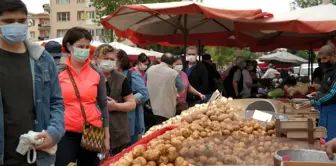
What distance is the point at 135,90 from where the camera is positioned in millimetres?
6805

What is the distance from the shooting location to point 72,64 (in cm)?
459

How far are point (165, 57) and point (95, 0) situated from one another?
2799 centimetres

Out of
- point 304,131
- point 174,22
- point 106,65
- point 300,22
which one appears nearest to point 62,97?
point 106,65

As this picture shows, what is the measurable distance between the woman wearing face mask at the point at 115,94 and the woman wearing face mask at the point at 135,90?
2.72ft

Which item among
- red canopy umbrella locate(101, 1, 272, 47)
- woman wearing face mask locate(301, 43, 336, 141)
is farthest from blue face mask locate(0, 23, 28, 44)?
red canopy umbrella locate(101, 1, 272, 47)

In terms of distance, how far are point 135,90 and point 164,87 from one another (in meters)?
1.61

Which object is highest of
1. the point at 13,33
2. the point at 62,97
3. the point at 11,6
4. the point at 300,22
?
the point at 300,22

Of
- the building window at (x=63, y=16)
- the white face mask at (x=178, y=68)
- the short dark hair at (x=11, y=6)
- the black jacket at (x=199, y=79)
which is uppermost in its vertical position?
the building window at (x=63, y=16)

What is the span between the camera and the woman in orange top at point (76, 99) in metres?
4.44

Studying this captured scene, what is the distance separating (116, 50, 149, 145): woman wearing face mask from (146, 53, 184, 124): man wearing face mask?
1103mm

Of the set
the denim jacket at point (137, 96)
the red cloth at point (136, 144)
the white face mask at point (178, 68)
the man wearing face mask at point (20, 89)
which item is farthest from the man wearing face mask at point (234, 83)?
the man wearing face mask at point (20, 89)

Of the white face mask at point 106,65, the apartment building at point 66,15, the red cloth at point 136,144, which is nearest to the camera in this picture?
the red cloth at point 136,144

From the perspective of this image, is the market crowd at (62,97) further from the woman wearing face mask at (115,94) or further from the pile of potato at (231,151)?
the pile of potato at (231,151)

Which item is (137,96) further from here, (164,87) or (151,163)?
(151,163)
